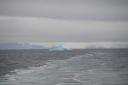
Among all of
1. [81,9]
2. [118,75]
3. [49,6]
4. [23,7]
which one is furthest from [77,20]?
[118,75]

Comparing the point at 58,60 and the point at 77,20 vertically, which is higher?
the point at 77,20

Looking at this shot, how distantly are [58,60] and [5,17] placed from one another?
72 centimetres

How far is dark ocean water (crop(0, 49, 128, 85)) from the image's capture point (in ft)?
7.81

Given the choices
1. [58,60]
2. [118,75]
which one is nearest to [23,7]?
[58,60]

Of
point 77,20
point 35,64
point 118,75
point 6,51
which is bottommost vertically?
point 118,75

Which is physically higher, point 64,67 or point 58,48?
point 58,48

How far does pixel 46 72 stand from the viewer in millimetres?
2438

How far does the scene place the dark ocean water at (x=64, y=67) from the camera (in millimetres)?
2381

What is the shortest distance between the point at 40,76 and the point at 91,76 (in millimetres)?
548

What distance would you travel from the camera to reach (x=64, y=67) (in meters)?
2.44

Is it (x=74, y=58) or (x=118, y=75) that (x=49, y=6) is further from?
(x=118, y=75)

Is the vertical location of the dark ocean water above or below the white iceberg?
below

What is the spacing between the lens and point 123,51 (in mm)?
2492

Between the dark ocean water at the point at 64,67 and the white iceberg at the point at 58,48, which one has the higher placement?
the white iceberg at the point at 58,48
